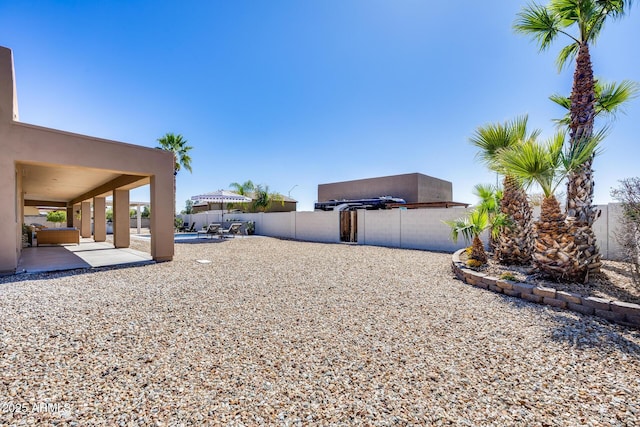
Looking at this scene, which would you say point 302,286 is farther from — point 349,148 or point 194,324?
point 349,148

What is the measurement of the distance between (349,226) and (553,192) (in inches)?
429

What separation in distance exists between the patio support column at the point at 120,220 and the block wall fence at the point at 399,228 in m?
9.33

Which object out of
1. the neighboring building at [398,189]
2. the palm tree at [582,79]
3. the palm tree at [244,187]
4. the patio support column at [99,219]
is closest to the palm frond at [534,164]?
the palm tree at [582,79]

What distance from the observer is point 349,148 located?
20.5 m

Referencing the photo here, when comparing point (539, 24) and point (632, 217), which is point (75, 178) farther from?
point (632, 217)

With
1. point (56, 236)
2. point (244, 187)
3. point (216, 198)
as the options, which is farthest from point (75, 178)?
point (244, 187)

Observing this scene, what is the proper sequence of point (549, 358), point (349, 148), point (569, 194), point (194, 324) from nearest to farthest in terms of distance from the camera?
point (549, 358), point (194, 324), point (569, 194), point (349, 148)

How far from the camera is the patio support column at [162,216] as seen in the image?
29.2 feet

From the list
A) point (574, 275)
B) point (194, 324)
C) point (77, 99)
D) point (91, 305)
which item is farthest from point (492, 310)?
point (77, 99)

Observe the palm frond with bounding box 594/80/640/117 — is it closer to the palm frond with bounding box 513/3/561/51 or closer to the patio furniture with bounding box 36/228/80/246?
the palm frond with bounding box 513/3/561/51

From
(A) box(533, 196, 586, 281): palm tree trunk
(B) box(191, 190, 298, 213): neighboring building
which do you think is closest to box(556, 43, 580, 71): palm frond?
(A) box(533, 196, 586, 281): palm tree trunk

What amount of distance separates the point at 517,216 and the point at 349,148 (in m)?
14.5

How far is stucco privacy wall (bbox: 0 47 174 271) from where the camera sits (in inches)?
259

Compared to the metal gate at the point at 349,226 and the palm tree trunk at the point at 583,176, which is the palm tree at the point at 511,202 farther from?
the metal gate at the point at 349,226
